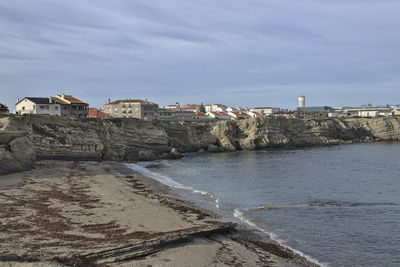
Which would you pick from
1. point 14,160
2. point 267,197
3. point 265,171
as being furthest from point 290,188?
point 14,160

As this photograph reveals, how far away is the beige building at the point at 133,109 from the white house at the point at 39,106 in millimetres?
35951

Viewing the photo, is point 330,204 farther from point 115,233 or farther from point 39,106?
point 39,106

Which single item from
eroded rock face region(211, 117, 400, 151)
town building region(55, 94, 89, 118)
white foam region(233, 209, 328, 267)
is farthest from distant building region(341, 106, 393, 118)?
white foam region(233, 209, 328, 267)

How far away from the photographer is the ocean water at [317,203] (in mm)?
17172

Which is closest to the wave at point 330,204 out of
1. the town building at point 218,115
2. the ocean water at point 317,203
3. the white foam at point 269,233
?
the ocean water at point 317,203

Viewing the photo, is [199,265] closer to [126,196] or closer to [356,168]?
[126,196]

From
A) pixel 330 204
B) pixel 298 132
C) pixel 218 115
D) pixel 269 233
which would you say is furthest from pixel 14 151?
pixel 218 115

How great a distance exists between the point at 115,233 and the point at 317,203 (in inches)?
678

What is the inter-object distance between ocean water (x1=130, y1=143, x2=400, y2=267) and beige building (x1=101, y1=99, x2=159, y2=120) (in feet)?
206

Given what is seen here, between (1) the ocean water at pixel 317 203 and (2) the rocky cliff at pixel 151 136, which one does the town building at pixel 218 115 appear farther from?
(1) the ocean water at pixel 317 203

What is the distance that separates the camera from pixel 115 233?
15758 mm

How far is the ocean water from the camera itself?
17.2 m

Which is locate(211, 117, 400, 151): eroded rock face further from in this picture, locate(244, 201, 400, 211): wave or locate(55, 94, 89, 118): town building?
locate(244, 201, 400, 211): wave

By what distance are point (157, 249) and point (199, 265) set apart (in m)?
1.96
